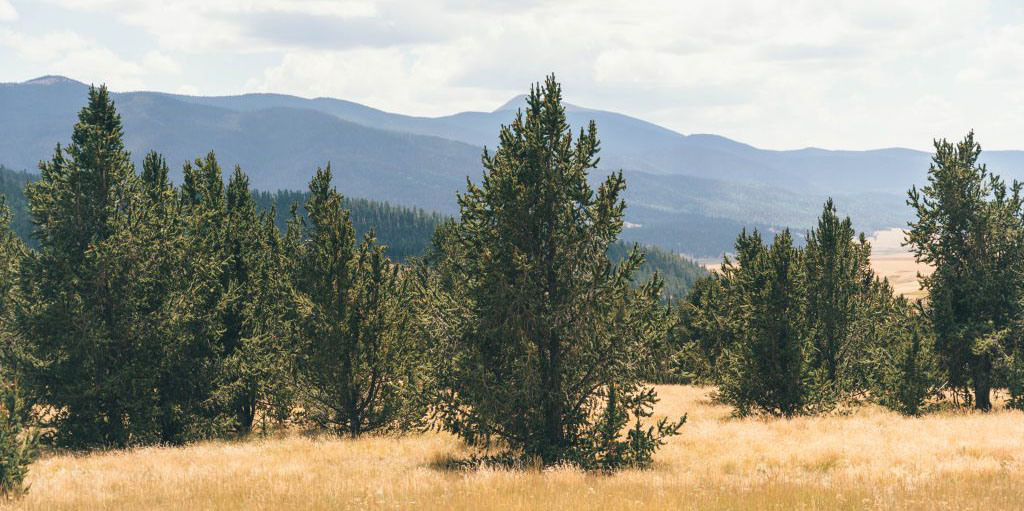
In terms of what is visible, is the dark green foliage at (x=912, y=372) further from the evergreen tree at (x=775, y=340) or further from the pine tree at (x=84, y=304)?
the pine tree at (x=84, y=304)

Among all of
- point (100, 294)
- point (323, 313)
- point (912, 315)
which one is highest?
point (912, 315)

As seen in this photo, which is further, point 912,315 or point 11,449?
point 912,315

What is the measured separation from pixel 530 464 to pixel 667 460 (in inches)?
175

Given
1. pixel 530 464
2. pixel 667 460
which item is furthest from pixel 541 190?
pixel 667 460

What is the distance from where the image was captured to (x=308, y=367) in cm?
2523

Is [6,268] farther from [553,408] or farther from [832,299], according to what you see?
[832,299]

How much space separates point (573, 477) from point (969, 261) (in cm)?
2516

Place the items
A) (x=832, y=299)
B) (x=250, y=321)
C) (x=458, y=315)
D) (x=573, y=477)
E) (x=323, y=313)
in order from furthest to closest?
1. (x=832, y=299)
2. (x=250, y=321)
3. (x=323, y=313)
4. (x=458, y=315)
5. (x=573, y=477)

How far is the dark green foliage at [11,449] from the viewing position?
14.6 metres

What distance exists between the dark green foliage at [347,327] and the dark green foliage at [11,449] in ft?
33.2

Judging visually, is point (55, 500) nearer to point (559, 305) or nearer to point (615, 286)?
point (559, 305)

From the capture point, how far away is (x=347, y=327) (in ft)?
81.3

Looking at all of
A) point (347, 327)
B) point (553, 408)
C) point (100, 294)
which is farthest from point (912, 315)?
point (100, 294)

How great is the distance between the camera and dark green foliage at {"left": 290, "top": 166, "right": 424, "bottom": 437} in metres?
25.0
